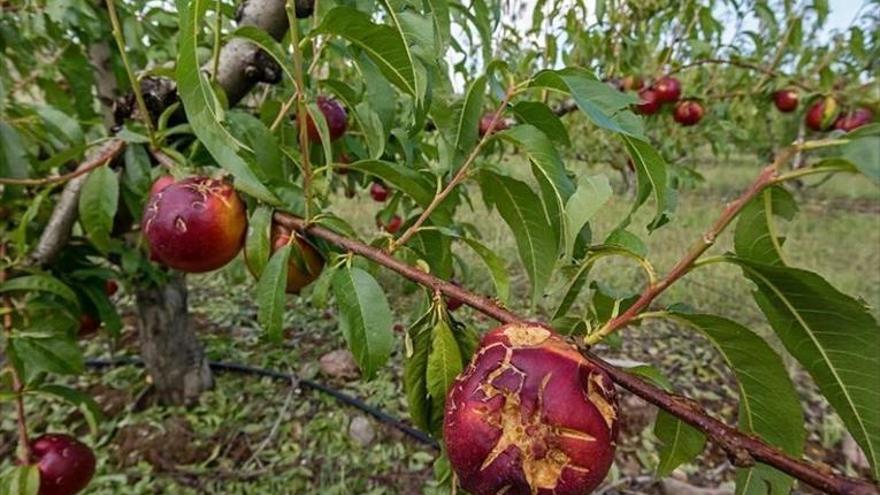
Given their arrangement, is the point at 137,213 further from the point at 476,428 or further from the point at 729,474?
the point at 729,474

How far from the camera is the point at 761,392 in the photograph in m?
0.37

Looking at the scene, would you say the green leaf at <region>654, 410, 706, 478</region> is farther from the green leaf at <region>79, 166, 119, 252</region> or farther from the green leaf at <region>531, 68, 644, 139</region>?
the green leaf at <region>79, 166, 119, 252</region>

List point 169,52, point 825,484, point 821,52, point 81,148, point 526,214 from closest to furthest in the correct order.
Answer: point 825,484, point 526,214, point 81,148, point 169,52, point 821,52

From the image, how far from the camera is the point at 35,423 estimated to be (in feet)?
5.27

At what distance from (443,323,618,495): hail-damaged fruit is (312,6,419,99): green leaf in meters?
0.20

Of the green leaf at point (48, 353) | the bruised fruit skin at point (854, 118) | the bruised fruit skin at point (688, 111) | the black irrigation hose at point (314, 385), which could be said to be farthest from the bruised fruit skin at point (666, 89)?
the green leaf at point (48, 353)

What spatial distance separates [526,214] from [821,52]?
209 centimetres

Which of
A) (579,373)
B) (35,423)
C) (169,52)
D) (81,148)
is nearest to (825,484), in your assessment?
(579,373)

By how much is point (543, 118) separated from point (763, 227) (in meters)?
0.19

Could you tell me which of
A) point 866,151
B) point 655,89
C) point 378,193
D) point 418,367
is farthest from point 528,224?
point 655,89

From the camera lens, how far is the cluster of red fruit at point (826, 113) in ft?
5.28

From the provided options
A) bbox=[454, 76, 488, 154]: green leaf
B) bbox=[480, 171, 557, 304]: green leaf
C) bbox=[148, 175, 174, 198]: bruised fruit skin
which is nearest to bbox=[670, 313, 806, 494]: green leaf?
bbox=[480, 171, 557, 304]: green leaf

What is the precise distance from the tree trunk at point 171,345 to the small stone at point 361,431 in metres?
0.50

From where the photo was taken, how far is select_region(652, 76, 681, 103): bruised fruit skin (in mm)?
1683
